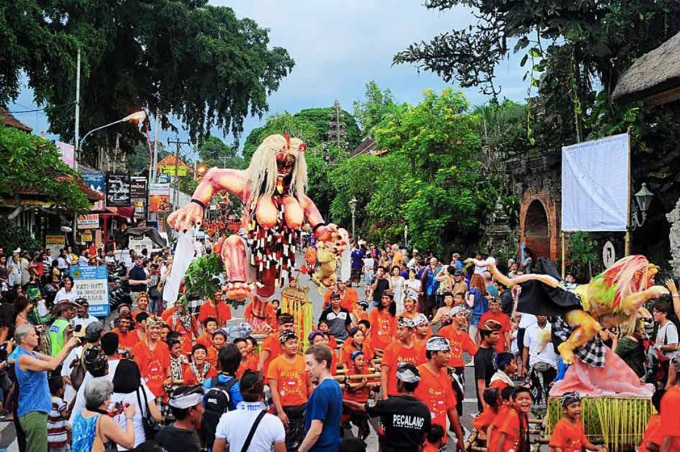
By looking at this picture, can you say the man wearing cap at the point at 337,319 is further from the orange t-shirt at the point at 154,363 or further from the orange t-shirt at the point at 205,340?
the orange t-shirt at the point at 154,363

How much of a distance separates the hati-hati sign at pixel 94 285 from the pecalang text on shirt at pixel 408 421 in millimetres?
13481

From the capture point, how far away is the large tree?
31.9 metres

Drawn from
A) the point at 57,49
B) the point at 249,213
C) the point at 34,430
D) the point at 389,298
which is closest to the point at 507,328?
the point at 389,298

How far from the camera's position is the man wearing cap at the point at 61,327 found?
9.43 meters

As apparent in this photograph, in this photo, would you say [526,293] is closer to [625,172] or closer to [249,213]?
[249,213]

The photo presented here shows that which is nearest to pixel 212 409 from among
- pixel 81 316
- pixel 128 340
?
pixel 128 340

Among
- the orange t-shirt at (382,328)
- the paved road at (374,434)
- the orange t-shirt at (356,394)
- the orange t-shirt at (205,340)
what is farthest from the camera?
the orange t-shirt at (382,328)

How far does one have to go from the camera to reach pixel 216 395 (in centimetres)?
602

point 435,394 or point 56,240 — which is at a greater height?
point 56,240

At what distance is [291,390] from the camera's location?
23.0ft

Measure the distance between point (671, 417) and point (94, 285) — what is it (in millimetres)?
14693

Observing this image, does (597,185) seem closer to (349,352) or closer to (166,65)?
(349,352)

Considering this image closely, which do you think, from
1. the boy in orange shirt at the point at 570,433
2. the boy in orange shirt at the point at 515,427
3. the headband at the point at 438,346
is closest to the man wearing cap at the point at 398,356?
the headband at the point at 438,346

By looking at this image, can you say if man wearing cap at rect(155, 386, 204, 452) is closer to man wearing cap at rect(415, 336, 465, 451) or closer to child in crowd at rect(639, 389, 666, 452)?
man wearing cap at rect(415, 336, 465, 451)
